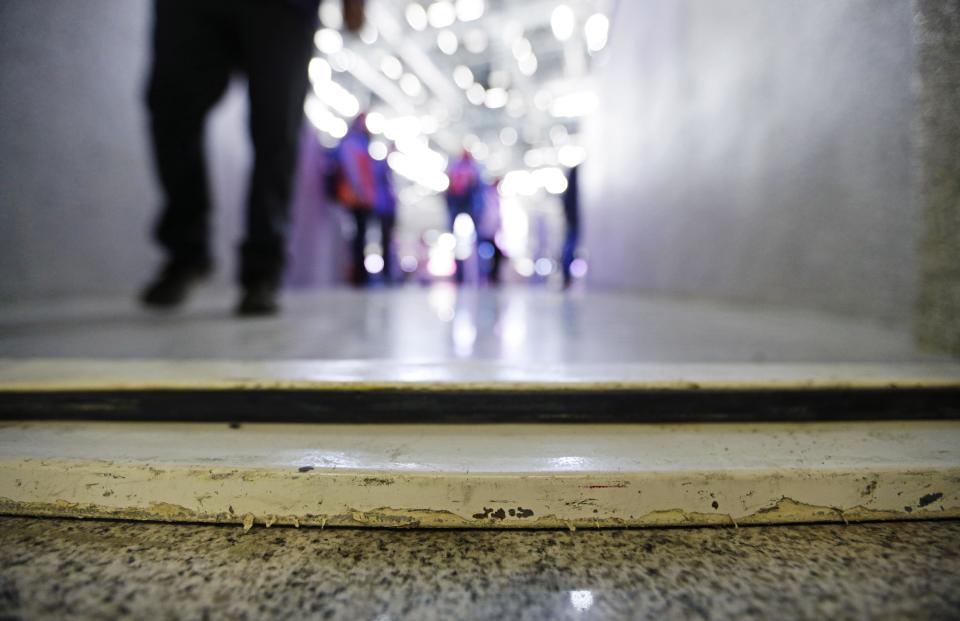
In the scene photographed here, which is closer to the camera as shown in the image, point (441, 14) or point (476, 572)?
point (476, 572)

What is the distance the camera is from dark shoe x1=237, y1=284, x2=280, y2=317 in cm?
149

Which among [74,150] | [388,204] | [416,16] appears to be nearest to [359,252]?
[388,204]

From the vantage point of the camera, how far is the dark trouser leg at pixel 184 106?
1.32 metres

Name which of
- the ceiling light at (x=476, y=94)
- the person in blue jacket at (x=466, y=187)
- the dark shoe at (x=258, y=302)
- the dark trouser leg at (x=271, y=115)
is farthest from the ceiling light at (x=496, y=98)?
the dark shoe at (x=258, y=302)

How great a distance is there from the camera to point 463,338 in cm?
104

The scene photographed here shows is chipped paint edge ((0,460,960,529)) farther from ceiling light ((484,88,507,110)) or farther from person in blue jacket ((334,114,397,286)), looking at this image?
ceiling light ((484,88,507,110))

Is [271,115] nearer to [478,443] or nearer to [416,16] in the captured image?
[478,443]

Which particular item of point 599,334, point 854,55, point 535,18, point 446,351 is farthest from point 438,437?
point 535,18

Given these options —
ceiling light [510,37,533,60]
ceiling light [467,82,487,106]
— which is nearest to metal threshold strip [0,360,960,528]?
ceiling light [510,37,533,60]

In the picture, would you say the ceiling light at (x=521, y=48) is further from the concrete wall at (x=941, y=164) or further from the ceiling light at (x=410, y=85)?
the concrete wall at (x=941, y=164)

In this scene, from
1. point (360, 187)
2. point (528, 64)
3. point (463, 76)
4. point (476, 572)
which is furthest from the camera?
point (463, 76)

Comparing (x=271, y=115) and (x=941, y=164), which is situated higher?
(x=271, y=115)

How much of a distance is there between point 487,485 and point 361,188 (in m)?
4.11

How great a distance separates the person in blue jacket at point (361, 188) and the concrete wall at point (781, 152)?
2604 millimetres
